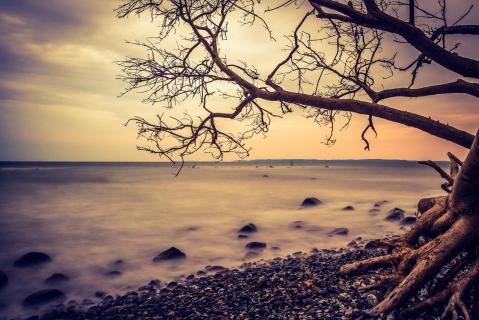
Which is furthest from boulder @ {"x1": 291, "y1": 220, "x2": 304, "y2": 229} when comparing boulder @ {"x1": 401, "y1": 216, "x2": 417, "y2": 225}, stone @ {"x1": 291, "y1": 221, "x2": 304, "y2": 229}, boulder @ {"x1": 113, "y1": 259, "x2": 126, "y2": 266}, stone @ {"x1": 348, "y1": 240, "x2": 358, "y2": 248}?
boulder @ {"x1": 113, "y1": 259, "x2": 126, "y2": 266}

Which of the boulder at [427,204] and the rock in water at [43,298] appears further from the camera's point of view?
the rock in water at [43,298]

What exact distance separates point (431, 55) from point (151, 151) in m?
4.95

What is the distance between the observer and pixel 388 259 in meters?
6.50

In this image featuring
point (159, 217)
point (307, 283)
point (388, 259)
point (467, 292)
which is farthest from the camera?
point (159, 217)

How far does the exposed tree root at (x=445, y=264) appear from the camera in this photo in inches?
195

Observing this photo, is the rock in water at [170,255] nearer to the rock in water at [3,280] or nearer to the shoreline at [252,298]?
the shoreline at [252,298]

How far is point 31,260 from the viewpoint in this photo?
1208 centimetres

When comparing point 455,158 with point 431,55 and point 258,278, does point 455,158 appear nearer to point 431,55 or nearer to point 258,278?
point 431,55

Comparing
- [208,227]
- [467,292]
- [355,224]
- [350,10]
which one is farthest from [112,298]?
[355,224]

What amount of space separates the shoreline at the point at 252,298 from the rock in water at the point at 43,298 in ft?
1.85

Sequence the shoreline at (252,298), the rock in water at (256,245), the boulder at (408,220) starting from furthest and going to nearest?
the boulder at (408,220), the rock in water at (256,245), the shoreline at (252,298)

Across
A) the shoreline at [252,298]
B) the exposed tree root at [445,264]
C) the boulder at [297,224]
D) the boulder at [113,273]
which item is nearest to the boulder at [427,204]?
the exposed tree root at [445,264]

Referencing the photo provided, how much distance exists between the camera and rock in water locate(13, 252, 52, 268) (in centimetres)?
1187

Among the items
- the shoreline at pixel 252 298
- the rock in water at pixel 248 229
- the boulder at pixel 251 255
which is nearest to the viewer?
the shoreline at pixel 252 298
